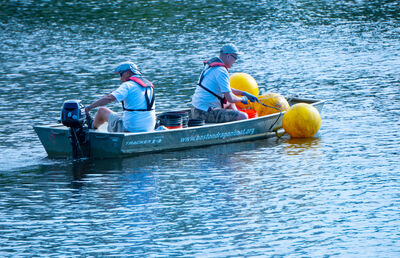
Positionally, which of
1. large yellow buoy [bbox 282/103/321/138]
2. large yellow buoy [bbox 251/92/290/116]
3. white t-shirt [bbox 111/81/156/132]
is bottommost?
large yellow buoy [bbox 282/103/321/138]

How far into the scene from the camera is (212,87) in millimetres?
16469

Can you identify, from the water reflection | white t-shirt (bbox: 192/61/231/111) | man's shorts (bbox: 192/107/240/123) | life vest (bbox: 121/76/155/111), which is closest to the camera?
life vest (bbox: 121/76/155/111)

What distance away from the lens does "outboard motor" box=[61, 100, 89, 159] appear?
14.4 meters

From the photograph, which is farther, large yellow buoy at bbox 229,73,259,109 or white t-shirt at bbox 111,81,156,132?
large yellow buoy at bbox 229,73,259,109

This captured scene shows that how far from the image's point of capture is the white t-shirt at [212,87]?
16250 millimetres

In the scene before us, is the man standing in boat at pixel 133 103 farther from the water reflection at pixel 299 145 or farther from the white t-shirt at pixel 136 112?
the water reflection at pixel 299 145

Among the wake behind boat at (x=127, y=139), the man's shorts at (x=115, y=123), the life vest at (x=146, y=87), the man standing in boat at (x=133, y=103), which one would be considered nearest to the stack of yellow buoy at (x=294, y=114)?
the wake behind boat at (x=127, y=139)

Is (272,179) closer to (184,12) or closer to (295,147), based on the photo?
(295,147)

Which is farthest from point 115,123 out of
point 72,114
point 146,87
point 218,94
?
point 218,94

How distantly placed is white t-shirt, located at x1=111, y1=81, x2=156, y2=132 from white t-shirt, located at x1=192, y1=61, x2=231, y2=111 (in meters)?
1.56

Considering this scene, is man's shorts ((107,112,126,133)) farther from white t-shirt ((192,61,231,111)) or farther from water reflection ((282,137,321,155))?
water reflection ((282,137,321,155))

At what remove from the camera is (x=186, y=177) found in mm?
13969

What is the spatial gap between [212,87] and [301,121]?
174 cm

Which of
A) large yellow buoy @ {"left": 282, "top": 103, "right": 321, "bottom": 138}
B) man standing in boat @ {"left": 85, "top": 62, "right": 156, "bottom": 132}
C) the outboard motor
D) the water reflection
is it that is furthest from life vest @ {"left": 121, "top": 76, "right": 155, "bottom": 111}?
large yellow buoy @ {"left": 282, "top": 103, "right": 321, "bottom": 138}
